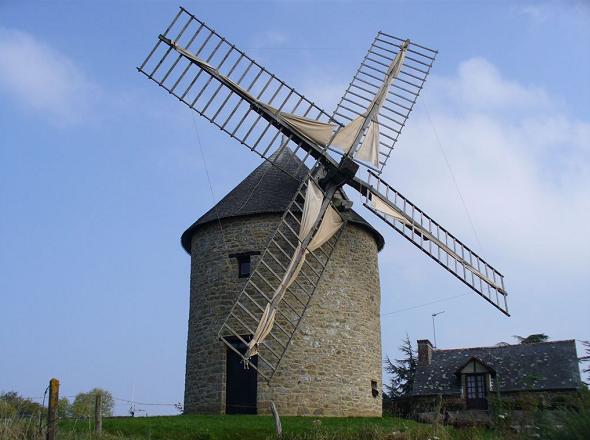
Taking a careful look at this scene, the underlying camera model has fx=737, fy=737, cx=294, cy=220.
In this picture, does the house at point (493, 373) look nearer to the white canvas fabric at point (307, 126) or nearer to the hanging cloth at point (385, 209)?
the hanging cloth at point (385, 209)

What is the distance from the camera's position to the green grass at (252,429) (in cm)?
1117

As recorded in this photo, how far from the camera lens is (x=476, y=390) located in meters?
22.5

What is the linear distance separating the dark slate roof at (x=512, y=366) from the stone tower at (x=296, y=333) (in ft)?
21.5

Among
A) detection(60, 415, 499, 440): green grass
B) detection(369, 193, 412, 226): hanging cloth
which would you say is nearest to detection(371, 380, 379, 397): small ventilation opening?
detection(60, 415, 499, 440): green grass

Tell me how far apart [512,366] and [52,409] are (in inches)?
660

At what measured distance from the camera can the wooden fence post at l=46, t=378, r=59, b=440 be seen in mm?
9448

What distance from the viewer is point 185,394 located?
16.9 metres

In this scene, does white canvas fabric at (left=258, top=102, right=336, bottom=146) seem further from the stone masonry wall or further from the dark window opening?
the dark window opening

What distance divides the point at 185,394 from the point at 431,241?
260 inches

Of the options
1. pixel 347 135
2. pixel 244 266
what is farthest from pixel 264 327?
pixel 347 135

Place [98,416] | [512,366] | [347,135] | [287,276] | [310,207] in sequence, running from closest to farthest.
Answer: [98,416] → [287,276] → [310,207] → [347,135] → [512,366]

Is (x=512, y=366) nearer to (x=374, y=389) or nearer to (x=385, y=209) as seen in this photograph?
(x=374, y=389)

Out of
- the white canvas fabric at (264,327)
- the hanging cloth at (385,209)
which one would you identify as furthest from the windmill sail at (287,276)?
the hanging cloth at (385,209)

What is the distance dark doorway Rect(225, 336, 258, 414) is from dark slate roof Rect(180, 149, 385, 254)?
331 centimetres
